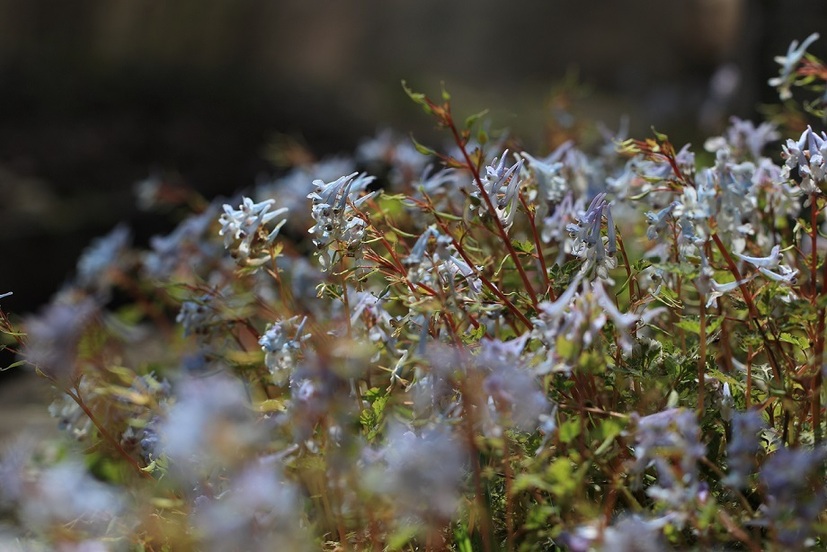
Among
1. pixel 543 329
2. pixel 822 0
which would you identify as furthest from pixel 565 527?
pixel 822 0

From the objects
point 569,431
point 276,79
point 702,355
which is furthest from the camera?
point 276,79

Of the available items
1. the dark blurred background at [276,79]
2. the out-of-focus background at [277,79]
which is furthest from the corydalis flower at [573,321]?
the dark blurred background at [276,79]

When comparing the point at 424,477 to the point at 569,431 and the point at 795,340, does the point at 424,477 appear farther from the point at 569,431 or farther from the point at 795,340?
the point at 795,340

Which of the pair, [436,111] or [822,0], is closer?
[436,111]

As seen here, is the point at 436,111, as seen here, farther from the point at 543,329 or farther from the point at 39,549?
the point at 39,549

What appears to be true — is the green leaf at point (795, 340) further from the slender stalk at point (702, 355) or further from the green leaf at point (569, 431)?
the green leaf at point (569, 431)

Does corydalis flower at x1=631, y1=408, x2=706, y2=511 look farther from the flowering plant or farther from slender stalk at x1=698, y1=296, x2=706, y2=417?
slender stalk at x1=698, y1=296, x2=706, y2=417

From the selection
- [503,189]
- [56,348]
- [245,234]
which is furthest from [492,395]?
[56,348]
